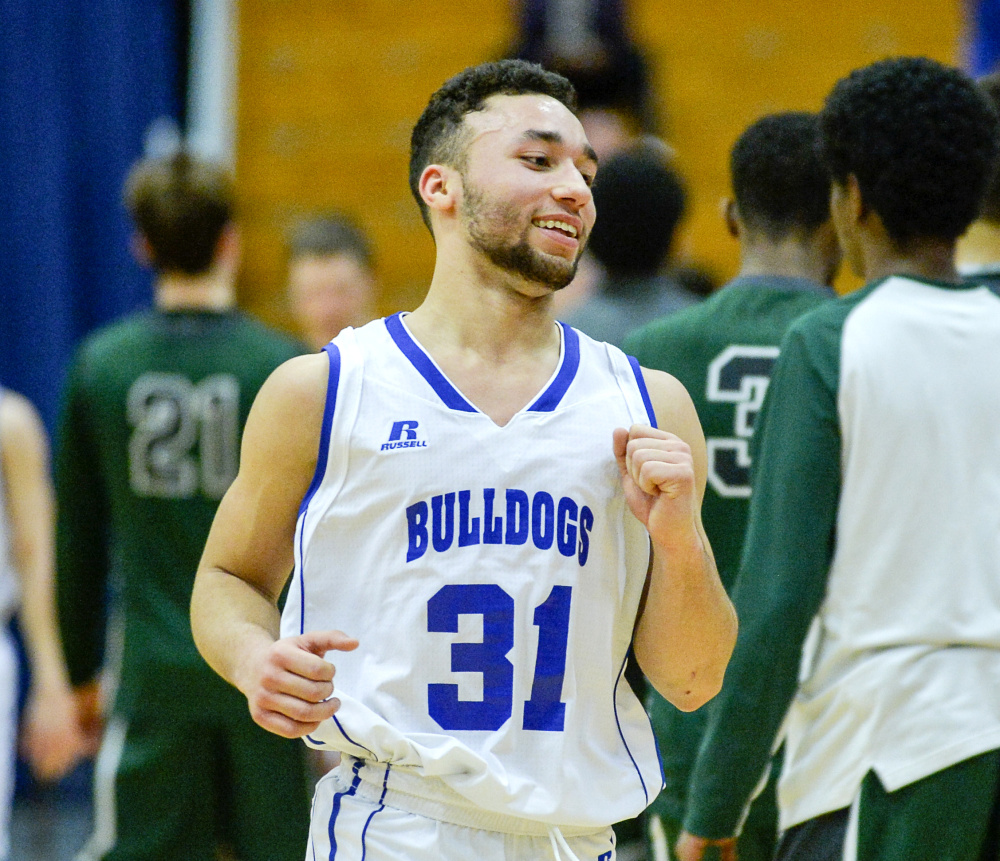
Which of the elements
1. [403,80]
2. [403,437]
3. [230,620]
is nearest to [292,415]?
[403,437]

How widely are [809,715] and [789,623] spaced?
0.22 m

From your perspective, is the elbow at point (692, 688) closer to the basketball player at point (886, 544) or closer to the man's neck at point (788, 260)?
the basketball player at point (886, 544)

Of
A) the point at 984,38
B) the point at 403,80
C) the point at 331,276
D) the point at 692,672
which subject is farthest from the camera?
the point at 403,80

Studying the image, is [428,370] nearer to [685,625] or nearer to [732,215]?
[685,625]

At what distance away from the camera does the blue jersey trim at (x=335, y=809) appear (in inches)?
88.4

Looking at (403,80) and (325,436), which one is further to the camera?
(403,80)

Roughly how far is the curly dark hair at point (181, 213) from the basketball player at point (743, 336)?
5.25 feet

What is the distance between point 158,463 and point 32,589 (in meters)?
0.98

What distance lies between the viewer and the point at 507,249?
236 cm

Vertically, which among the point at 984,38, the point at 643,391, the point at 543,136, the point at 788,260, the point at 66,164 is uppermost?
the point at 984,38

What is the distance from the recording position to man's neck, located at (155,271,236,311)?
4285mm

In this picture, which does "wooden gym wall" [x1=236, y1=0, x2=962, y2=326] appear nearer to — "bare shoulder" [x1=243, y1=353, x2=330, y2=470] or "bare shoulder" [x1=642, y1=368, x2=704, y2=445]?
"bare shoulder" [x1=642, y1=368, x2=704, y2=445]

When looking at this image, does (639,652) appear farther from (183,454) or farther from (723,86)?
(723,86)

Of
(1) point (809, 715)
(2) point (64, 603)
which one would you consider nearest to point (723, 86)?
(2) point (64, 603)
